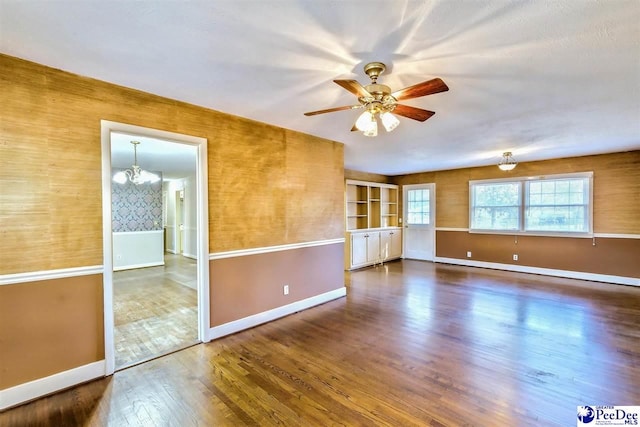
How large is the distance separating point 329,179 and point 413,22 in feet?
9.52

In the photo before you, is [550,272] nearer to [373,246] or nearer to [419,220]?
[419,220]

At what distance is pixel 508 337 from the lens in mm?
3127

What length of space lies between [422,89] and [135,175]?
549cm

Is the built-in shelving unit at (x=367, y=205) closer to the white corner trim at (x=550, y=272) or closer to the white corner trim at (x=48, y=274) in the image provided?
the white corner trim at (x=550, y=272)

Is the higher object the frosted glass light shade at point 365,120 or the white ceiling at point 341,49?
the white ceiling at point 341,49

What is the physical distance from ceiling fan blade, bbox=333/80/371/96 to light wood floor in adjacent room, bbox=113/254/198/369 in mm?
2857

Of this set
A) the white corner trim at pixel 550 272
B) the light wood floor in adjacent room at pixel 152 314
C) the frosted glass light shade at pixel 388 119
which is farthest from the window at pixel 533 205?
the light wood floor in adjacent room at pixel 152 314

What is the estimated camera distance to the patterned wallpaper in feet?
22.3

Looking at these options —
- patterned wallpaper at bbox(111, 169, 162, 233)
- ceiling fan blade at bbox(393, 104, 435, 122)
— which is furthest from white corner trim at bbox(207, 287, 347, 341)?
patterned wallpaper at bbox(111, 169, 162, 233)

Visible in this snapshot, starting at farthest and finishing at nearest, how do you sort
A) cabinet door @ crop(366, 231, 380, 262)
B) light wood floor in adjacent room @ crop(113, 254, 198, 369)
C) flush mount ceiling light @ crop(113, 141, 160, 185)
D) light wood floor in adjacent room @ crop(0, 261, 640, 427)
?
1. cabinet door @ crop(366, 231, 380, 262)
2. flush mount ceiling light @ crop(113, 141, 160, 185)
3. light wood floor in adjacent room @ crop(113, 254, 198, 369)
4. light wood floor in adjacent room @ crop(0, 261, 640, 427)

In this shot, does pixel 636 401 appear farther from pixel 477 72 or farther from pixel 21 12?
pixel 21 12

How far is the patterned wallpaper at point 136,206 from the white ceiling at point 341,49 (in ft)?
17.3

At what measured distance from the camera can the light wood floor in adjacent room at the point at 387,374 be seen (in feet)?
6.42

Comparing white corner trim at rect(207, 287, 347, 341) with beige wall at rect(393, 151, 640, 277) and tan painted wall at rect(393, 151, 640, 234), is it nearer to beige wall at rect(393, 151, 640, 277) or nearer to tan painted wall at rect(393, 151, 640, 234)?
beige wall at rect(393, 151, 640, 277)
